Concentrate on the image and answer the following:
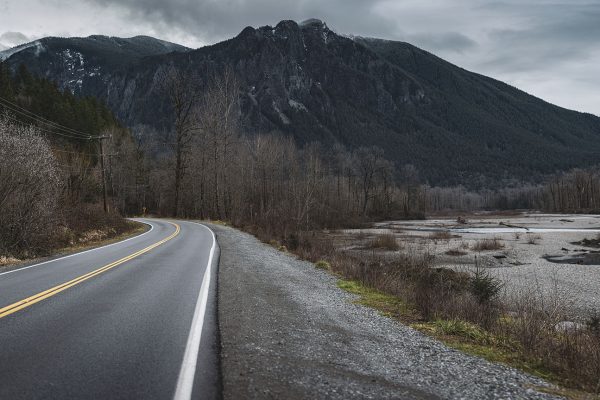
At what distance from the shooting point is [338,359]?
566cm

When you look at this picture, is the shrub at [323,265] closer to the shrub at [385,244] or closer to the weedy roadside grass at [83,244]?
the weedy roadside grass at [83,244]

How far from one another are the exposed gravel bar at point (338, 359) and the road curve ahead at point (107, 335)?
40 centimetres

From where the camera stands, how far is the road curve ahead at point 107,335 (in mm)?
4461

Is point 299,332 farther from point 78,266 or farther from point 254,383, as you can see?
point 78,266

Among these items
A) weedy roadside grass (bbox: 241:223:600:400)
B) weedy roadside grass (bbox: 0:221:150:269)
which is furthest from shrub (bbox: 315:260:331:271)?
weedy roadside grass (bbox: 0:221:150:269)

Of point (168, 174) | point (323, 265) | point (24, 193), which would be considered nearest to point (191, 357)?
point (323, 265)

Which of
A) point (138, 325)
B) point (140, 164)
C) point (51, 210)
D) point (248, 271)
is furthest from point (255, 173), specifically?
point (138, 325)

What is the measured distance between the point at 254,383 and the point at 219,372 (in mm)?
490

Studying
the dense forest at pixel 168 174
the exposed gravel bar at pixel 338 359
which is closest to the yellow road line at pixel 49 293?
the exposed gravel bar at pixel 338 359

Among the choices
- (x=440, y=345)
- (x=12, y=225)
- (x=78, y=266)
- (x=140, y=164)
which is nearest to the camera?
(x=440, y=345)

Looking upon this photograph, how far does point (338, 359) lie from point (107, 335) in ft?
10.2

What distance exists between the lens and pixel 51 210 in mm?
18844

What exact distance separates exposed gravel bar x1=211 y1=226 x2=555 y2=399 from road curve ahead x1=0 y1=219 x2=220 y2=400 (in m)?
0.40

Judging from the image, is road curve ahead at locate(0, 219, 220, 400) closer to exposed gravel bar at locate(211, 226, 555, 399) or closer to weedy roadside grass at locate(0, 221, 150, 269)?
exposed gravel bar at locate(211, 226, 555, 399)
